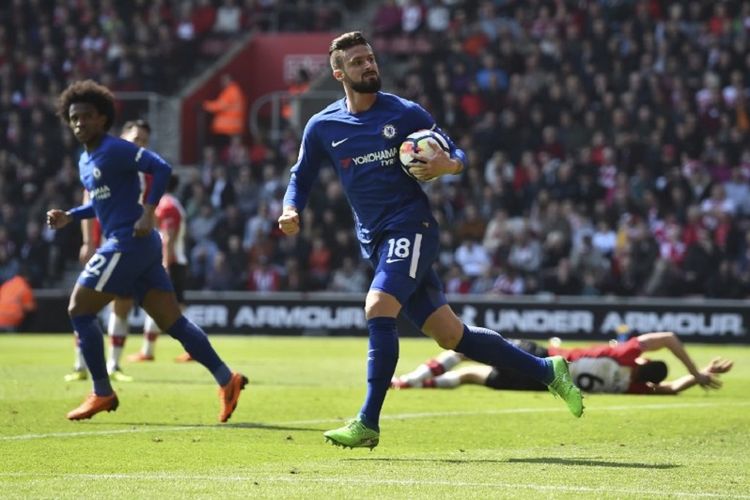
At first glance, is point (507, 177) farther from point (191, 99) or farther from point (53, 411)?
point (53, 411)

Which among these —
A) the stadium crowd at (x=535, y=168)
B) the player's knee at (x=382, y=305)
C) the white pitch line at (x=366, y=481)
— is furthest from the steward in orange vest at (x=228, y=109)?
the white pitch line at (x=366, y=481)

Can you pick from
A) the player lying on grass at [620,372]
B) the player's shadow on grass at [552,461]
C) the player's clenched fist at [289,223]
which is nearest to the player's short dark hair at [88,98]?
the player's clenched fist at [289,223]

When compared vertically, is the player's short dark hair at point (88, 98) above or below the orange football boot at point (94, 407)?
above

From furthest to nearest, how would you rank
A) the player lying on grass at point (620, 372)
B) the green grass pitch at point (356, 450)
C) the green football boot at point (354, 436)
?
the player lying on grass at point (620, 372) < the green football boot at point (354, 436) < the green grass pitch at point (356, 450)

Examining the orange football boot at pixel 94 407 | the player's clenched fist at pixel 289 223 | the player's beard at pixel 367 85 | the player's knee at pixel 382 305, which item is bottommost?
the orange football boot at pixel 94 407

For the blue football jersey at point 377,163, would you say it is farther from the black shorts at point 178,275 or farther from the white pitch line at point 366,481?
the black shorts at point 178,275

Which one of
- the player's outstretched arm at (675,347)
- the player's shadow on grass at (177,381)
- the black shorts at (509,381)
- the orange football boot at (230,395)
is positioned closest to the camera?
the orange football boot at (230,395)

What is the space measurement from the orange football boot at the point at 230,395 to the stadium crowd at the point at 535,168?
15.1 meters

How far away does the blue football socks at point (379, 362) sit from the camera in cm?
890

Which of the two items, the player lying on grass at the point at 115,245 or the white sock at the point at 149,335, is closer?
the player lying on grass at the point at 115,245

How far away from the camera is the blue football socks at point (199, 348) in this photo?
434 inches

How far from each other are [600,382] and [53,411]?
4.88m

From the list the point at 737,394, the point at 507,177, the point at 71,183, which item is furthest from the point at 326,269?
the point at 737,394

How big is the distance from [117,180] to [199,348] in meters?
1.35
